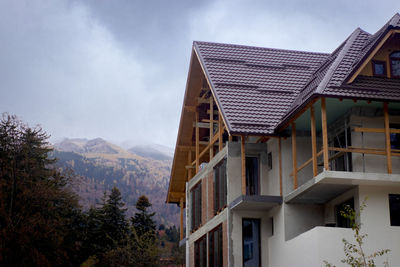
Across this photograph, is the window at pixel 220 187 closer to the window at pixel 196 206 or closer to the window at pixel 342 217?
the window at pixel 196 206

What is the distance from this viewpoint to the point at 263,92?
32.0 metres

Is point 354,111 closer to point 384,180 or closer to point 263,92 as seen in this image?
point 384,180

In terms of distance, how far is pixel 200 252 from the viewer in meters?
35.4

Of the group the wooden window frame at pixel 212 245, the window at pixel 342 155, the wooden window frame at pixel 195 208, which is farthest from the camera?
the wooden window frame at pixel 195 208

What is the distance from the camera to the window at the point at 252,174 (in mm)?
31438


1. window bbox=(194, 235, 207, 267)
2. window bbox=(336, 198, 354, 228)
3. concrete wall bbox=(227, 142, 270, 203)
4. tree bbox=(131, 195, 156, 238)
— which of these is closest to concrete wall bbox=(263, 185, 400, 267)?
window bbox=(336, 198, 354, 228)

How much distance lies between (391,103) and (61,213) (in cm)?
3515

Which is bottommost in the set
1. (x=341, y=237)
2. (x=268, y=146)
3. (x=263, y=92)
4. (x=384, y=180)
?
(x=341, y=237)

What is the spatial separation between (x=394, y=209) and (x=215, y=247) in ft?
30.6

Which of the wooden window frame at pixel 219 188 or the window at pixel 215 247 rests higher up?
the wooden window frame at pixel 219 188

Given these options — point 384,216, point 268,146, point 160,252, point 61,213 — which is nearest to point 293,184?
point 268,146

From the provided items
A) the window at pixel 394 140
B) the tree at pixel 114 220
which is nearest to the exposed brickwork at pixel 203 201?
the window at pixel 394 140

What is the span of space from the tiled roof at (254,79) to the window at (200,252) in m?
7.68

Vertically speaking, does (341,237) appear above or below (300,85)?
below
